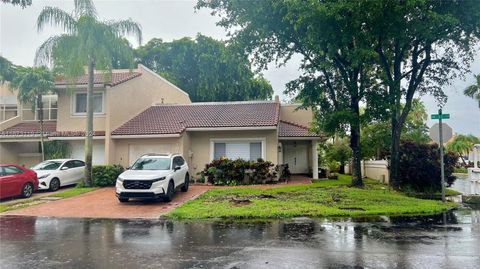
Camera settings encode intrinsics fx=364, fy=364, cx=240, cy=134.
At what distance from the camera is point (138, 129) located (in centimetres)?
2155

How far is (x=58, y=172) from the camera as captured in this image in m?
18.5

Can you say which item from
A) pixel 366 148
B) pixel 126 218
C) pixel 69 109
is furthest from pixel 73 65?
pixel 366 148

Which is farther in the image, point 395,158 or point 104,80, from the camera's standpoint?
A: point 104,80

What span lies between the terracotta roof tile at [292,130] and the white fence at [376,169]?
490cm

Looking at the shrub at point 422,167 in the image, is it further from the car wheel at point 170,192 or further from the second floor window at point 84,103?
the second floor window at point 84,103

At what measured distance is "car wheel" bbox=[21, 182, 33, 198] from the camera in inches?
642

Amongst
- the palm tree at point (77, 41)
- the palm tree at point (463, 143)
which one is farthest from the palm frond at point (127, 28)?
the palm tree at point (463, 143)

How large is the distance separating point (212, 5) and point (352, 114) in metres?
8.85

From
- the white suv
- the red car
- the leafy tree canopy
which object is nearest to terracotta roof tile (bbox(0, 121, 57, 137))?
the red car

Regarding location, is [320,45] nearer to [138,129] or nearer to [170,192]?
[170,192]

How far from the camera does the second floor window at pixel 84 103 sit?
72.1 feet

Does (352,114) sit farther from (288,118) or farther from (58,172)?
(58,172)

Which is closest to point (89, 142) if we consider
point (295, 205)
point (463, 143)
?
point (295, 205)

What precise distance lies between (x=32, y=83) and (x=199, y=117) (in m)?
9.61
